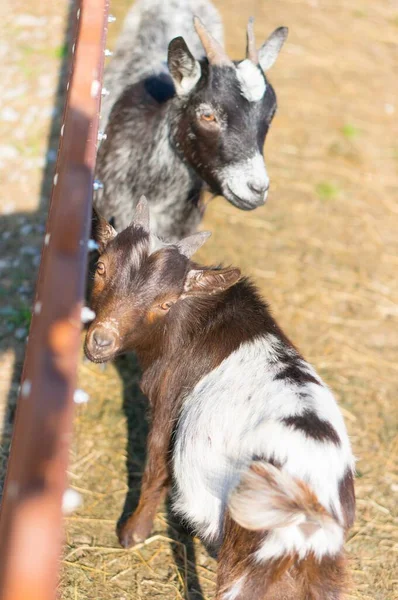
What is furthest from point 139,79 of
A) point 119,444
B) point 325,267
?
point 119,444

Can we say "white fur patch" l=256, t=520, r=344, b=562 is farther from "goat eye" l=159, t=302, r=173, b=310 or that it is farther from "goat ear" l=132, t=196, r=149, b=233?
"goat ear" l=132, t=196, r=149, b=233

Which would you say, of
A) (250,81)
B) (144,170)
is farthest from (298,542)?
(144,170)

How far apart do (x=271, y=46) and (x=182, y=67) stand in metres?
0.83

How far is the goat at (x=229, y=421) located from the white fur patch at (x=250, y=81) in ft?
4.22

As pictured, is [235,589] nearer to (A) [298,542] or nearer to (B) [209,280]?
(A) [298,542]

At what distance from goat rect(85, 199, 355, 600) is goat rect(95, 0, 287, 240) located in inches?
40.6

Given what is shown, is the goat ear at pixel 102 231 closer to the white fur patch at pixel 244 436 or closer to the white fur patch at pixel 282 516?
the white fur patch at pixel 244 436

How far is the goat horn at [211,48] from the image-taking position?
463cm

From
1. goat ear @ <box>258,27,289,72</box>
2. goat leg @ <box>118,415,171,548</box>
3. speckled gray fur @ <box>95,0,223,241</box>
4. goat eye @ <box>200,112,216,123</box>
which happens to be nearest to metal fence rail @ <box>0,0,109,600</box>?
goat leg @ <box>118,415,171,548</box>

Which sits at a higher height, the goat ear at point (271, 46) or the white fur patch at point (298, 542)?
the goat ear at point (271, 46)

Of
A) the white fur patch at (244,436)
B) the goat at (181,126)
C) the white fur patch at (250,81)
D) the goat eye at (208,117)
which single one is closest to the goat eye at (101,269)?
the white fur patch at (244,436)

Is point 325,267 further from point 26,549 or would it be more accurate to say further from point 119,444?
point 26,549

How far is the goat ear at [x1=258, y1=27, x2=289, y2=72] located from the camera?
518cm

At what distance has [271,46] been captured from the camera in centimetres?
521
